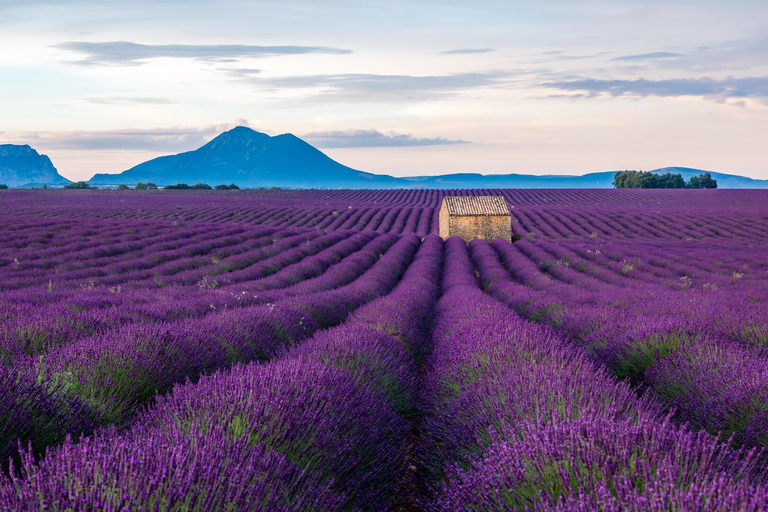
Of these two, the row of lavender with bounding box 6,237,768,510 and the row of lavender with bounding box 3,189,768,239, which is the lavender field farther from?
the row of lavender with bounding box 3,189,768,239

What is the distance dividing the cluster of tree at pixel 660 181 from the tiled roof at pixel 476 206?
6282cm

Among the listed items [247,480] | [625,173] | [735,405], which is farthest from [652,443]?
[625,173]

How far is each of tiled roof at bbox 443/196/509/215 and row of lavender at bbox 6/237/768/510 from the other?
85.2 feet

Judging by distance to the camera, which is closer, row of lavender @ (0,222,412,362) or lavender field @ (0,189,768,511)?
lavender field @ (0,189,768,511)

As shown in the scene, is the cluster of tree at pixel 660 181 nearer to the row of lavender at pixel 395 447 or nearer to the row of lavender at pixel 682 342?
the row of lavender at pixel 682 342

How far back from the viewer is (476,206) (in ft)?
102

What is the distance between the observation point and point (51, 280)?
12859 millimetres

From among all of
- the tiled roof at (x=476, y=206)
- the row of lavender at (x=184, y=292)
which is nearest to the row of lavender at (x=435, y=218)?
the tiled roof at (x=476, y=206)

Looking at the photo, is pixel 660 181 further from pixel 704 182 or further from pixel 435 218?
pixel 435 218

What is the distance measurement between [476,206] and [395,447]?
28.2m

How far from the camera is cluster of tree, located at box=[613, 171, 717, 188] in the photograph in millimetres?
87562

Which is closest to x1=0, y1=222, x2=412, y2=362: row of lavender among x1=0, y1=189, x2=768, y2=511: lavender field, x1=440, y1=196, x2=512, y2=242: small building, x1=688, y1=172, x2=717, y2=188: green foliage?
x1=0, y1=189, x2=768, y2=511: lavender field

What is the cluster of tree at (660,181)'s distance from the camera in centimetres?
8756

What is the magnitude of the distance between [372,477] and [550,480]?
120 cm
